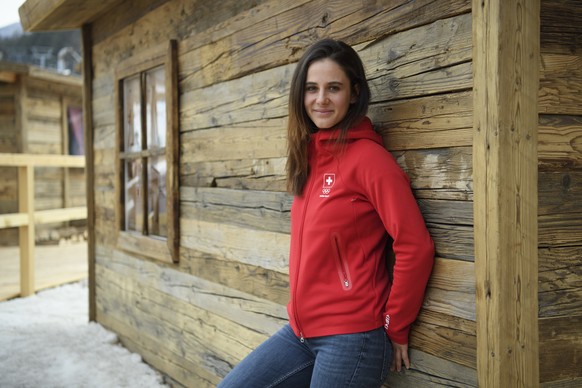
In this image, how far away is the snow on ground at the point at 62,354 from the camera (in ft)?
12.8

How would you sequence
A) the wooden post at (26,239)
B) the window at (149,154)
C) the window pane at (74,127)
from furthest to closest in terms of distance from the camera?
the window pane at (74,127)
the wooden post at (26,239)
the window at (149,154)

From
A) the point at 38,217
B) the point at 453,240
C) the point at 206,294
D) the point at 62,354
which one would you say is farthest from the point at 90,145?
the point at 453,240

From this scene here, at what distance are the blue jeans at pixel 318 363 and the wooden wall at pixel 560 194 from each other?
50cm

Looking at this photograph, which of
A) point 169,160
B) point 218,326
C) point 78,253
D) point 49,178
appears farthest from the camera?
point 49,178

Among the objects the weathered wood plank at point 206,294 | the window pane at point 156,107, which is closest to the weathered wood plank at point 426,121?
the weathered wood plank at point 206,294

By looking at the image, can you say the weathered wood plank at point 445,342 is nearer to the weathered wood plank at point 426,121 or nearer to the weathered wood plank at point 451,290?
the weathered wood plank at point 451,290

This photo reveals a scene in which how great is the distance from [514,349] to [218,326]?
1.98 m

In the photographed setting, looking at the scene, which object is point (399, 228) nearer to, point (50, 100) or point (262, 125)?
point (262, 125)

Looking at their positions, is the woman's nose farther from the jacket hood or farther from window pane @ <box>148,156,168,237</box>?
window pane @ <box>148,156,168,237</box>

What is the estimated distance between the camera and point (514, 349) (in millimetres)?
1668

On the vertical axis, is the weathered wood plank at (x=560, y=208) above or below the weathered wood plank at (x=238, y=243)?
above

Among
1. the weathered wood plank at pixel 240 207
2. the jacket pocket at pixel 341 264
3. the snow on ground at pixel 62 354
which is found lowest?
the snow on ground at pixel 62 354

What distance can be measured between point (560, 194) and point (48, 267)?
25.6 feet

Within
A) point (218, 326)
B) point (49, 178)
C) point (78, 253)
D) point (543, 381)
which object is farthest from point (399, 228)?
point (49, 178)
